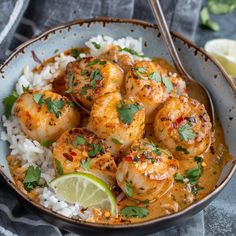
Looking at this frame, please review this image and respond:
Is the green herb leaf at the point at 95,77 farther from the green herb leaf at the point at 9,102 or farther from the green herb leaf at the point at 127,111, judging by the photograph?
the green herb leaf at the point at 9,102

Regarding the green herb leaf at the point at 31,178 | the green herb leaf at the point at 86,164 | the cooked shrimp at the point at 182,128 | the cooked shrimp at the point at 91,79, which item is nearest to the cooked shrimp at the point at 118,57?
A: the cooked shrimp at the point at 91,79

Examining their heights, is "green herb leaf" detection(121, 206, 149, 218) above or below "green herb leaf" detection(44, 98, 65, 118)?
below

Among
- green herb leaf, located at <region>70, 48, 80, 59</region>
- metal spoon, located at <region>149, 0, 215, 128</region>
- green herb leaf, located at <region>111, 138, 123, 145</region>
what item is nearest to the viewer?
green herb leaf, located at <region>111, 138, 123, 145</region>

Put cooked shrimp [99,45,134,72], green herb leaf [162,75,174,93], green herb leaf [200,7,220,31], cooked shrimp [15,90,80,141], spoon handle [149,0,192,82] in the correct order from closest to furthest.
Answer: cooked shrimp [15,90,80,141] → green herb leaf [162,75,174,93] → cooked shrimp [99,45,134,72] → spoon handle [149,0,192,82] → green herb leaf [200,7,220,31]

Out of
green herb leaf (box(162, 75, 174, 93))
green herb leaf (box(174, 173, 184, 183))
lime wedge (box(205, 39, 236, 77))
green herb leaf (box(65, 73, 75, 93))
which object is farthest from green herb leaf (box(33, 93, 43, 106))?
lime wedge (box(205, 39, 236, 77))

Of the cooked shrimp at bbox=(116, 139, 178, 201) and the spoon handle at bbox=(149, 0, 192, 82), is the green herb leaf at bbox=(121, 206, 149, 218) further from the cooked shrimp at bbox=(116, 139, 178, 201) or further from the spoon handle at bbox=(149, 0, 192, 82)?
the spoon handle at bbox=(149, 0, 192, 82)

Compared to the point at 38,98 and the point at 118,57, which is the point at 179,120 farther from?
the point at 38,98

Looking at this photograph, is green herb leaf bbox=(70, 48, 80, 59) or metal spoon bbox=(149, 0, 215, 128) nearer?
metal spoon bbox=(149, 0, 215, 128)
